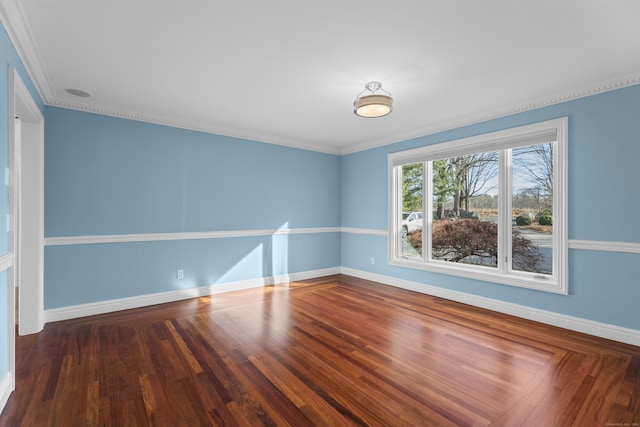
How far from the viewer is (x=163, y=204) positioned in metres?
4.12

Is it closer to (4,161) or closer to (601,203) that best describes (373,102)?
(601,203)

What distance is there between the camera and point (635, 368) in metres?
2.40

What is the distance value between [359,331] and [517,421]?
1.55 meters

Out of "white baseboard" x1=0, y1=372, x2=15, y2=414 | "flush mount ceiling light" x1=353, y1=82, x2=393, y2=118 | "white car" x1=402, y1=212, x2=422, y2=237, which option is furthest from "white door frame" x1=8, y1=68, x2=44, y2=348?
"white car" x1=402, y1=212, x2=422, y2=237

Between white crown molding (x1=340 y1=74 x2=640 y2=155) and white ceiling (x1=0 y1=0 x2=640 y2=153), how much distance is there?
0.02 m

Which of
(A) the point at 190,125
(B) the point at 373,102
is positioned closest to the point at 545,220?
(B) the point at 373,102

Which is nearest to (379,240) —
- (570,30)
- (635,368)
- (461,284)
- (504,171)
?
(461,284)

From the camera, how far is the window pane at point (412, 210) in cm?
484

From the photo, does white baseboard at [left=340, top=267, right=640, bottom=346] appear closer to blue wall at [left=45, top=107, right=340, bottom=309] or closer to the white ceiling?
blue wall at [left=45, top=107, right=340, bottom=309]

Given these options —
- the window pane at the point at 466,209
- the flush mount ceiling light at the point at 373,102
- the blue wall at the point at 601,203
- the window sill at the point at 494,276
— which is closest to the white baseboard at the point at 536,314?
the blue wall at the point at 601,203

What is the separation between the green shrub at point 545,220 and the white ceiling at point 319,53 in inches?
51.8

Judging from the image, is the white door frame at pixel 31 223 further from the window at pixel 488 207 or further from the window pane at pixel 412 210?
the window pane at pixel 412 210

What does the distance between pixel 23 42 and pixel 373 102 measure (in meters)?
2.89

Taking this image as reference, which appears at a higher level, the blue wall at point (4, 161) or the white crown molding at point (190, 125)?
the white crown molding at point (190, 125)
